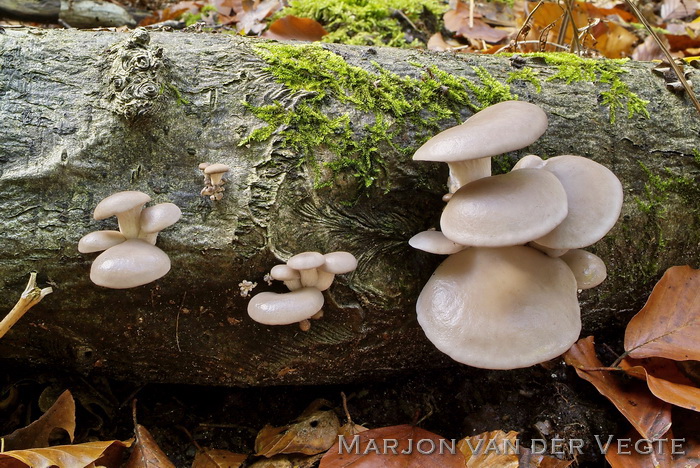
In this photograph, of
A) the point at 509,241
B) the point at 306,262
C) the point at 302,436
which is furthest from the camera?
the point at 302,436

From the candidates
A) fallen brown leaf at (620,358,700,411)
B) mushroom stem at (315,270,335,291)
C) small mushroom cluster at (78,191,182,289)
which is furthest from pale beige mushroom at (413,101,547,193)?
fallen brown leaf at (620,358,700,411)

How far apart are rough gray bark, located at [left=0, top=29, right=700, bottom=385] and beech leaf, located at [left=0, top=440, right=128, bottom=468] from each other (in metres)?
0.41

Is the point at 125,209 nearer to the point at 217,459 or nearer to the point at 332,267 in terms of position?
the point at 332,267

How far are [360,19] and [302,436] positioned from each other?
412 cm

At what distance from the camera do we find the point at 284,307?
68.7 inches

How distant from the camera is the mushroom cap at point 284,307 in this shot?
68.6 inches

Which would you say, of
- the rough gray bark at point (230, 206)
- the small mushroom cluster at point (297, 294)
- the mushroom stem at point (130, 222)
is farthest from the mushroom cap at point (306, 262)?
the mushroom stem at point (130, 222)

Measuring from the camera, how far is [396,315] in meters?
2.12

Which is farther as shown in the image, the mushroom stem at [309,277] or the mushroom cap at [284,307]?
the mushroom stem at [309,277]

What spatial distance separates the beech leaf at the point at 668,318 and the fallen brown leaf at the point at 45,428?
2600 millimetres

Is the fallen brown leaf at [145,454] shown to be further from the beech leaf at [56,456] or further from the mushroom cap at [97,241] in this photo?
the mushroom cap at [97,241]

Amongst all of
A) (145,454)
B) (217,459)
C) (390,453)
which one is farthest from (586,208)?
(145,454)

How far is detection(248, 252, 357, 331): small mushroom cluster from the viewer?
1725mm

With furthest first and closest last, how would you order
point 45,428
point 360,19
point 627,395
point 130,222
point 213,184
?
1. point 360,19
2. point 627,395
3. point 45,428
4. point 213,184
5. point 130,222
